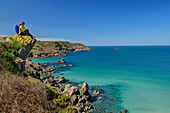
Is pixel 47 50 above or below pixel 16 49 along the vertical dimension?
above

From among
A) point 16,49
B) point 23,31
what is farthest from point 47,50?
point 16,49

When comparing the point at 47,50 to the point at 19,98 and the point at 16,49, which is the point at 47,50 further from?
the point at 19,98

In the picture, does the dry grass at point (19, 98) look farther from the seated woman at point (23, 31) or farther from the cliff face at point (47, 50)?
the cliff face at point (47, 50)

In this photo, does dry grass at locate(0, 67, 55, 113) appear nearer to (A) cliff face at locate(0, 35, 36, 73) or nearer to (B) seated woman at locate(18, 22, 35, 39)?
(A) cliff face at locate(0, 35, 36, 73)

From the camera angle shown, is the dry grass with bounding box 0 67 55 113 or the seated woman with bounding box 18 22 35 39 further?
the seated woman with bounding box 18 22 35 39

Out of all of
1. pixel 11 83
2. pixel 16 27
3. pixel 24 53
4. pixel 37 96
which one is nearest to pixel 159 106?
pixel 37 96

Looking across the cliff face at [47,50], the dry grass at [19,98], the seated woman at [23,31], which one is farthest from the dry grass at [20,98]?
the cliff face at [47,50]

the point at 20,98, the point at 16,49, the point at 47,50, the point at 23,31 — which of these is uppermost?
the point at 23,31

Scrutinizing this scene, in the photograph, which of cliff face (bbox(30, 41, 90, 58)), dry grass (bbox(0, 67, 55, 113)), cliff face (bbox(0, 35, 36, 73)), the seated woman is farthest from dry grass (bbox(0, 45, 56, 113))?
cliff face (bbox(30, 41, 90, 58))

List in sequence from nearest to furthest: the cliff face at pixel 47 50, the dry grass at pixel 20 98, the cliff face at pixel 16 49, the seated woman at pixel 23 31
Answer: the dry grass at pixel 20 98, the cliff face at pixel 16 49, the seated woman at pixel 23 31, the cliff face at pixel 47 50

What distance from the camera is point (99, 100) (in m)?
18.7

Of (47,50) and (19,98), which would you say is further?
(47,50)

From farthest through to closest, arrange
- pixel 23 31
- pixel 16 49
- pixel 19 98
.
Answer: pixel 23 31 < pixel 16 49 < pixel 19 98

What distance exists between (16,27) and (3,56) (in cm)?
567
